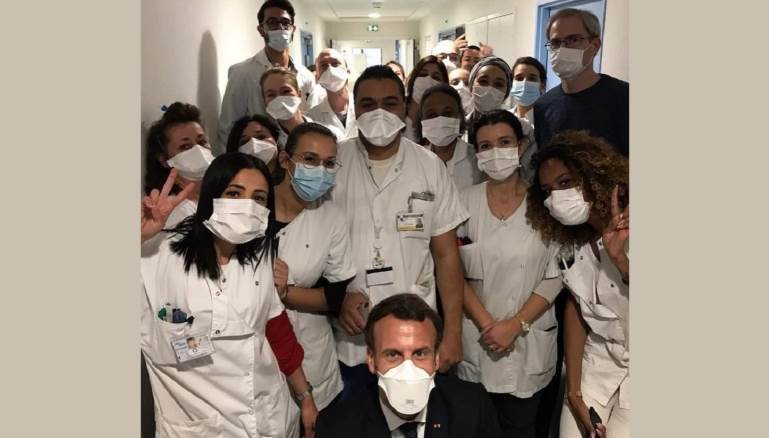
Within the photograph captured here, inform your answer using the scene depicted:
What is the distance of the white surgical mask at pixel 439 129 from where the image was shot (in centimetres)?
197

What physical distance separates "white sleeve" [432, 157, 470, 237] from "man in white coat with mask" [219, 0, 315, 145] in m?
1.13

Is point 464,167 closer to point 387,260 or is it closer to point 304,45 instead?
point 387,260

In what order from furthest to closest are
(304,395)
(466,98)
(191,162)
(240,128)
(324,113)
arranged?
(324,113)
(466,98)
(240,128)
(191,162)
(304,395)

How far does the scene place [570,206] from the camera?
150 cm

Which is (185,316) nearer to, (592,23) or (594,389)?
(594,389)

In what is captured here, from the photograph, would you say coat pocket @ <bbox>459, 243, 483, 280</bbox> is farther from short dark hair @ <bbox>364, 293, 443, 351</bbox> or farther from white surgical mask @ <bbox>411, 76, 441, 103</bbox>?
white surgical mask @ <bbox>411, 76, 441, 103</bbox>

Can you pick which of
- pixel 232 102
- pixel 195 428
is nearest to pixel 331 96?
pixel 232 102

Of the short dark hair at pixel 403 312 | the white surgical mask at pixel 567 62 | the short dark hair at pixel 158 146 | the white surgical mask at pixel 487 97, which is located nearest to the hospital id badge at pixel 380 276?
the short dark hair at pixel 403 312

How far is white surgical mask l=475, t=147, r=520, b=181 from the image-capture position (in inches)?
65.5

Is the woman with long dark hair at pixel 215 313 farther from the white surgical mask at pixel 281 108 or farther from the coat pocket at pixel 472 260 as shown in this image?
the white surgical mask at pixel 281 108

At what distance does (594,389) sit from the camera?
148 centimetres

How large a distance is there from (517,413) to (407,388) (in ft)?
2.45

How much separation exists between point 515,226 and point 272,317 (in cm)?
79

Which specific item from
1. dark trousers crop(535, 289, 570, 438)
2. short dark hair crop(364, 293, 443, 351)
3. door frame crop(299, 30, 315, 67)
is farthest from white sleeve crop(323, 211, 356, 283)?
door frame crop(299, 30, 315, 67)
